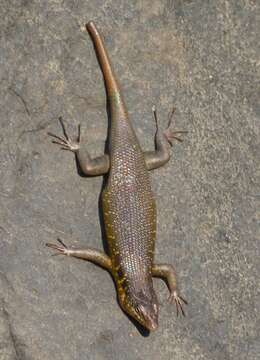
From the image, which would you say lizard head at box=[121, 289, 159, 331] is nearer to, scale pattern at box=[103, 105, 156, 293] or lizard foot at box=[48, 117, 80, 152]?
scale pattern at box=[103, 105, 156, 293]

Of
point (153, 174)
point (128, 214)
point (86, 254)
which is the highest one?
point (153, 174)

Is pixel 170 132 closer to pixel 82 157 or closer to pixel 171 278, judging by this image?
pixel 82 157

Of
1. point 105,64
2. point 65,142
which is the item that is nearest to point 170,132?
point 105,64

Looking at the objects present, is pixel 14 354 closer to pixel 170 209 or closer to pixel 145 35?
pixel 170 209

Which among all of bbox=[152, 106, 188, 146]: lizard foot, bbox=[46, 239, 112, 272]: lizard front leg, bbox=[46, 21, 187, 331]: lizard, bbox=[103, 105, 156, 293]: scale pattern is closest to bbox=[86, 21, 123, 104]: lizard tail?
bbox=[46, 21, 187, 331]: lizard

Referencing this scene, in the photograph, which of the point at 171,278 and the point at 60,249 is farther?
the point at 171,278

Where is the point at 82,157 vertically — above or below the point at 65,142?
below

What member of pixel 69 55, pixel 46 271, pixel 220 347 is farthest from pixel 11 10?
pixel 220 347
